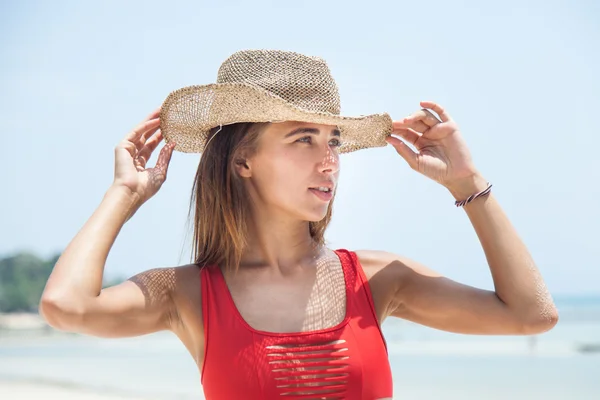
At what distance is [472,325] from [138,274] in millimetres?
1008

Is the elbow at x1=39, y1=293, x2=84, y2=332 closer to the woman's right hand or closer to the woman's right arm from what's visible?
the woman's right arm

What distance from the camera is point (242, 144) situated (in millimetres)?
2496

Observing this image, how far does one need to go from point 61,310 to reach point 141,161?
0.58 meters

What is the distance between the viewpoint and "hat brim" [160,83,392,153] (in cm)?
233

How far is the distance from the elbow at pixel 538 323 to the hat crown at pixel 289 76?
2.81 feet

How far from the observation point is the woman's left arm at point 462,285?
2414 mm

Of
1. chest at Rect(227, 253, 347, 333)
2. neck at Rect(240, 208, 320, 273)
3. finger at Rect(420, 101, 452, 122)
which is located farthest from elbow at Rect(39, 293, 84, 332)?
finger at Rect(420, 101, 452, 122)

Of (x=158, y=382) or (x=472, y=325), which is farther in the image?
(x=158, y=382)

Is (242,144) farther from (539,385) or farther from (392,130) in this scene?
(539,385)

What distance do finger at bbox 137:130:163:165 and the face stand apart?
358 mm

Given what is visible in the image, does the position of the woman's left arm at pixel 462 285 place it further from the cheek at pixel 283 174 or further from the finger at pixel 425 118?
the cheek at pixel 283 174

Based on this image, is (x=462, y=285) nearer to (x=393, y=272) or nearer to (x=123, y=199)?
(x=393, y=272)

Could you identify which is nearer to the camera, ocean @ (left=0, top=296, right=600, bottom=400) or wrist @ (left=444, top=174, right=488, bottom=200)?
wrist @ (left=444, top=174, right=488, bottom=200)

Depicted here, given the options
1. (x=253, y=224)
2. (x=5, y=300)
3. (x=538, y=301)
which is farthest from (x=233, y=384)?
(x=5, y=300)
